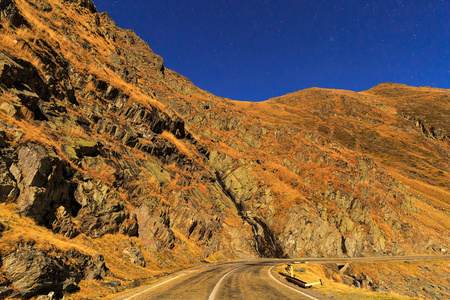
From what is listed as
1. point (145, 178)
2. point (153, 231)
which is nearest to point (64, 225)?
point (153, 231)

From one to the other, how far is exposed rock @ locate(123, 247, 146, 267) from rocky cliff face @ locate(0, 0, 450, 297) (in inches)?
5.4

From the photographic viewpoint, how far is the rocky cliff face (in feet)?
46.4

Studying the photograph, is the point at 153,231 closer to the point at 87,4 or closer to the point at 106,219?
the point at 106,219

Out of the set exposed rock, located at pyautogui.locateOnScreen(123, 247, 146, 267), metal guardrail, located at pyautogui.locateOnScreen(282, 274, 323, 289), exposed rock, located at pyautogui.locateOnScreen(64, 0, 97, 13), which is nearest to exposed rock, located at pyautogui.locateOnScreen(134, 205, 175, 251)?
exposed rock, located at pyautogui.locateOnScreen(123, 247, 146, 267)

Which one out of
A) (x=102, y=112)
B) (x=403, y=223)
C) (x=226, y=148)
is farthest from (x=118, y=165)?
(x=403, y=223)

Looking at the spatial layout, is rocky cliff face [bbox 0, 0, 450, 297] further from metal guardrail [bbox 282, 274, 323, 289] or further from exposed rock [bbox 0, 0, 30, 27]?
metal guardrail [bbox 282, 274, 323, 289]

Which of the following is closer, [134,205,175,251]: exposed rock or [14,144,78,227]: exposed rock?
[14,144,78,227]: exposed rock

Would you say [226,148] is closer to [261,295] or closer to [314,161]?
[314,161]

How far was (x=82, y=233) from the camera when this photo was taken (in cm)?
1662

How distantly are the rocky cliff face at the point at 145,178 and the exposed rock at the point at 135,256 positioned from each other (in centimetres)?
14

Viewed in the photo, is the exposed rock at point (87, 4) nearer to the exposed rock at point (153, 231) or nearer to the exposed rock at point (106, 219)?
the exposed rock at point (106, 219)

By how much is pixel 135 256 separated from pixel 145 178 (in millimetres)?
12511

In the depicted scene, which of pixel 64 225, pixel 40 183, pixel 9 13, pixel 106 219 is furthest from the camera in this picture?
pixel 9 13

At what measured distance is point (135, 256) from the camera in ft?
59.5
